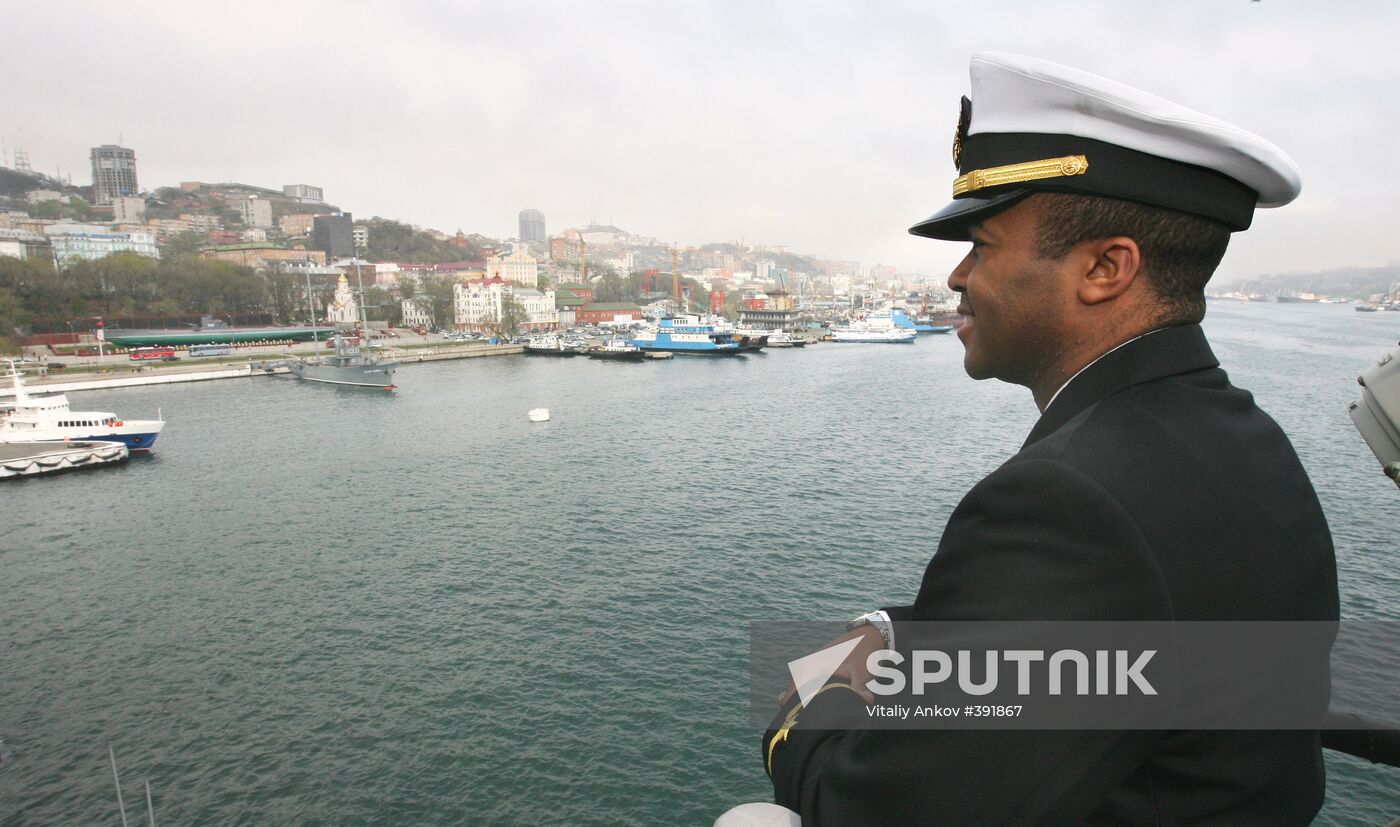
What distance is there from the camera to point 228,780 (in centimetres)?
682

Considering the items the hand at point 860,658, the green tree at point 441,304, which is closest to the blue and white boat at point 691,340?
the green tree at point 441,304

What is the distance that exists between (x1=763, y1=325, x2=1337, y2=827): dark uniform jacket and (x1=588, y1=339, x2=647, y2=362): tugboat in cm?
4208

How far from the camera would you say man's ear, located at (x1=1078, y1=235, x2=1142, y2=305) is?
0.59 m

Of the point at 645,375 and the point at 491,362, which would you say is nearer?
the point at 645,375

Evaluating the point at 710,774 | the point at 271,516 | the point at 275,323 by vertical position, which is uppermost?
the point at 275,323

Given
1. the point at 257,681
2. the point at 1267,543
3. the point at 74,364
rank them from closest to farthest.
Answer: the point at 1267,543 → the point at 257,681 → the point at 74,364

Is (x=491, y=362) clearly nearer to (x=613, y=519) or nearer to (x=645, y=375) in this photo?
(x=645, y=375)

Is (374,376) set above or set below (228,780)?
above

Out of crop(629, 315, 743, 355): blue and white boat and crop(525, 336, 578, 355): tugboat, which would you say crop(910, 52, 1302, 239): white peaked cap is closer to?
crop(629, 315, 743, 355): blue and white boat

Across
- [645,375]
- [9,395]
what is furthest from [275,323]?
[645,375]

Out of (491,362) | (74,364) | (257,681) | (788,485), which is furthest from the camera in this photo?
(491,362)

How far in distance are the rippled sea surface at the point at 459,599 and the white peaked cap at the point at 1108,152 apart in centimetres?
682

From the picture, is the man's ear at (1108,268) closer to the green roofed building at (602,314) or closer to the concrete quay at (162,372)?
the concrete quay at (162,372)

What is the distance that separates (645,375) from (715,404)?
9.67 m
